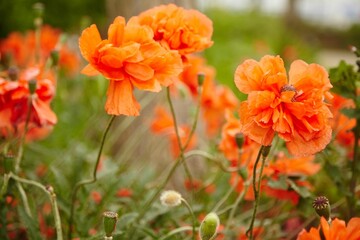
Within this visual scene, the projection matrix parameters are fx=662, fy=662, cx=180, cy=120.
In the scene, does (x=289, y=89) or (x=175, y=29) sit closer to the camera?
(x=289, y=89)

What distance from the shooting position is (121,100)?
1.25 m

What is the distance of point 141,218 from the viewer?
1.70 m

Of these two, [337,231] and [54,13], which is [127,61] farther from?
[54,13]

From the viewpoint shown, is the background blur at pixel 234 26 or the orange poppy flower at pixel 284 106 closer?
the orange poppy flower at pixel 284 106

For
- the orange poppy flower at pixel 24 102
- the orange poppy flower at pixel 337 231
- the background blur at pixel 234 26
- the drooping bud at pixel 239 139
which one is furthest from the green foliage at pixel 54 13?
the orange poppy flower at pixel 337 231

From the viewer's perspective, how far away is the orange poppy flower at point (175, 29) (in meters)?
1.35

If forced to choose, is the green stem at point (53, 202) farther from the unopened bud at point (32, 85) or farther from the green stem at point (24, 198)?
the unopened bud at point (32, 85)

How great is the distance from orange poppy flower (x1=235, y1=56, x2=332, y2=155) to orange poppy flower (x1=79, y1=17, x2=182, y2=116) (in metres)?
0.15

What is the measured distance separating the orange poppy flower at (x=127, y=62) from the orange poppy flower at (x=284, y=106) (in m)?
0.15

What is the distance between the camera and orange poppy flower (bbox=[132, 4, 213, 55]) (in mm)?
1354

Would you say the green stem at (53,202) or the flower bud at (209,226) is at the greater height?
the flower bud at (209,226)

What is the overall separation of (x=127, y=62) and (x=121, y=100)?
0.24ft

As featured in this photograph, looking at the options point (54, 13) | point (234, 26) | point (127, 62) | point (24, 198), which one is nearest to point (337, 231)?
point (127, 62)

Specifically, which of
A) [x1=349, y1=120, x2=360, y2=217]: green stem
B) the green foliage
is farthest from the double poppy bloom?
the green foliage
